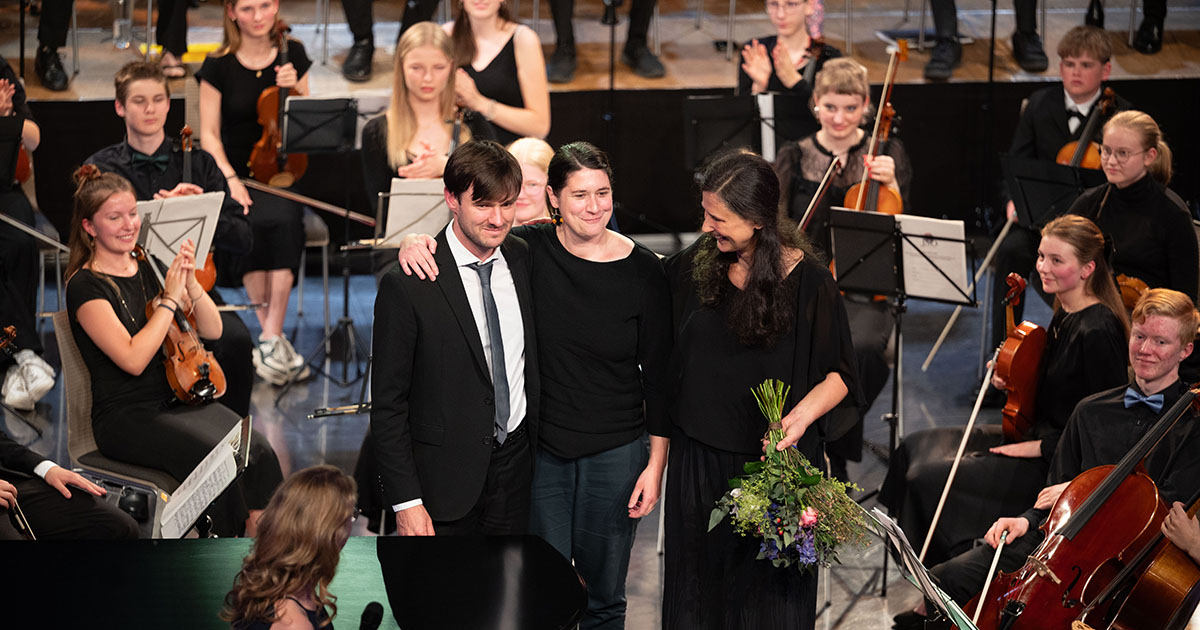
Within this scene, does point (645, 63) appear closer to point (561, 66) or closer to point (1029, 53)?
point (561, 66)

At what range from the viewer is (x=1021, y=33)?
29.2 feet

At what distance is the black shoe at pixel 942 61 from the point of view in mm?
8609

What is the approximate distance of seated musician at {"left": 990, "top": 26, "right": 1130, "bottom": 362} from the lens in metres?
6.42

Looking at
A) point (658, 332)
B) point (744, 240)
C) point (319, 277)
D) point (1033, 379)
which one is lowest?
point (319, 277)

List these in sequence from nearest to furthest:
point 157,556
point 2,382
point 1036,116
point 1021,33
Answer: point 157,556 < point 2,382 < point 1036,116 < point 1021,33

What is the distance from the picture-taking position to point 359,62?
855 centimetres

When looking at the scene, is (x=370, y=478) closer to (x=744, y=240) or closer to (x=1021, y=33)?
(x=744, y=240)

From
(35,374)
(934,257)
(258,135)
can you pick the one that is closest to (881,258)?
(934,257)

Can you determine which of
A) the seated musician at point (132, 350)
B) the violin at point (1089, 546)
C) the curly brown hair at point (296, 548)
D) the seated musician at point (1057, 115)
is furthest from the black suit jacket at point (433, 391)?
the seated musician at point (1057, 115)

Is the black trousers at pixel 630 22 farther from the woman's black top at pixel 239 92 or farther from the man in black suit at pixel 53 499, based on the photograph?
the man in black suit at pixel 53 499

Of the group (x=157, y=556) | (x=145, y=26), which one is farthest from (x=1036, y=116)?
(x=145, y=26)

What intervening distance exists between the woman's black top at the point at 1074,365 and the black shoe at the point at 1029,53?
4.81 m

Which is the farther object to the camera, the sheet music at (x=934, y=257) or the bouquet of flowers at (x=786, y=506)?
the sheet music at (x=934, y=257)

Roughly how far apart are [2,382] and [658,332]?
3971 mm
